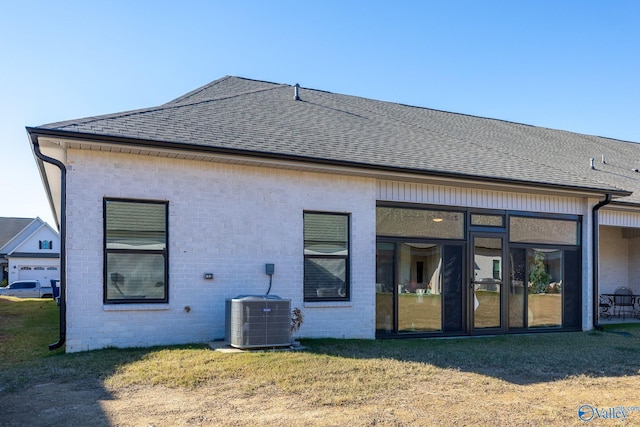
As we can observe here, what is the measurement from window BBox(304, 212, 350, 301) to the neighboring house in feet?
122

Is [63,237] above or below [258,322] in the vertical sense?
above

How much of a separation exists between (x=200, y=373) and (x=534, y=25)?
11.4 metres

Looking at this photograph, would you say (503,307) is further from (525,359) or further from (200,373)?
(200,373)

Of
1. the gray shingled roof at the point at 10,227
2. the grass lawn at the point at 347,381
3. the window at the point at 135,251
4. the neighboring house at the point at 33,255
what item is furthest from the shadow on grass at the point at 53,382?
the gray shingled roof at the point at 10,227

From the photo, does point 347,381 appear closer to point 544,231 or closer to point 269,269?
point 269,269

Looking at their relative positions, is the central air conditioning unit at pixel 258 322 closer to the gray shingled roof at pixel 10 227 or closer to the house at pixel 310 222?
the house at pixel 310 222

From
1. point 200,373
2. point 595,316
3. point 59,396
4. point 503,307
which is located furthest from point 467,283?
point 59,396

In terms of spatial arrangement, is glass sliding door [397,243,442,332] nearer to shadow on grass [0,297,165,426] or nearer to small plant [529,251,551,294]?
small plant [529,251,551,294]

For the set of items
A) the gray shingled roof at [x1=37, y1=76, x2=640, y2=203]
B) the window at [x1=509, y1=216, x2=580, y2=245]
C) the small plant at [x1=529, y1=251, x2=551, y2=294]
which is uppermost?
the gray shingled roof at [x1=37, y1=76, x2=640, y2=203]

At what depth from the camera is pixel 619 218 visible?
45.7 feet

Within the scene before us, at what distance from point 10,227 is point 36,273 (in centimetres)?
1498

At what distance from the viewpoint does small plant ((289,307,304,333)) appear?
9.70 m

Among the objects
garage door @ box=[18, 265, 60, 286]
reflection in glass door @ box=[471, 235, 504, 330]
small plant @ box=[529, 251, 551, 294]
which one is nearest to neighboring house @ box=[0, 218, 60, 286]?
garage door @ box=[18, 265, 60, 286]

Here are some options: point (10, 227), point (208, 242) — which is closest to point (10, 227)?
point (10, 227)
